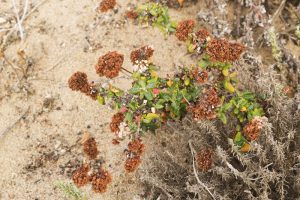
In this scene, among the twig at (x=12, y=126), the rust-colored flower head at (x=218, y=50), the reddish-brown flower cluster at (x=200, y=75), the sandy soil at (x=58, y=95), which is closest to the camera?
the rust-colored flower head at (x=218, y=50)

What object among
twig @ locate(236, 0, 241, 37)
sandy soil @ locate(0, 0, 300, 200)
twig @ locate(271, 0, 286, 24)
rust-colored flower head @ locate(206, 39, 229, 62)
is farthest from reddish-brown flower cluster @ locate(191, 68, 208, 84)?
twig @ locate(271, 0, 286, 24)

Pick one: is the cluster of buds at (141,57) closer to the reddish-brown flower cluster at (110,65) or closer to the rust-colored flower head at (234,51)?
the reddish-brown flower cluster at (110,65)

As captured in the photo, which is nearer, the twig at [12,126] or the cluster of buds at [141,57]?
the cluster of buds at [141,57]

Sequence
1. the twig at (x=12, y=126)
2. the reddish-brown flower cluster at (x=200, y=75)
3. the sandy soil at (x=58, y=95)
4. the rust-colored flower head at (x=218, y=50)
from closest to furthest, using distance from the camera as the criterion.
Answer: the rust-colored flower head at (x=218, y=50) < the reddish-brown flower cluster at (x=200, y=75) < the sandy soil at (x=58, y=95) < the twig at (x=12, y=126)

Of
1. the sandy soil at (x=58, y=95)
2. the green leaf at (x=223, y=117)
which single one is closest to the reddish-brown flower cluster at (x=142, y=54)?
the sandy soil at (x=58, y=95)

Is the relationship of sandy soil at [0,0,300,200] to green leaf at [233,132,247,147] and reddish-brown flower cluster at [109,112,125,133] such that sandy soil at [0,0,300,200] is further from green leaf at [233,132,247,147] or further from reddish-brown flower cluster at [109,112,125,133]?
green leaf at [233,132,247,147]

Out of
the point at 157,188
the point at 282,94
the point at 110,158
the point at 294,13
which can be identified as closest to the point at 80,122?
the point at 110,158
